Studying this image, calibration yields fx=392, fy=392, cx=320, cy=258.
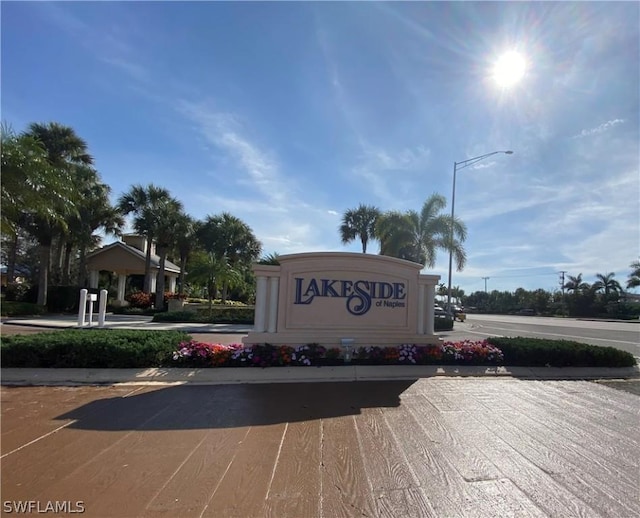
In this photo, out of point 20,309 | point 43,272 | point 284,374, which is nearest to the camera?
point 284,374

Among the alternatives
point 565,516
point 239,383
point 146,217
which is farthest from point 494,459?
point 146,217

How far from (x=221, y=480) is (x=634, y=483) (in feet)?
12.6

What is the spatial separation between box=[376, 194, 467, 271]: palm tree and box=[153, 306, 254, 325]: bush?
32.7 feet

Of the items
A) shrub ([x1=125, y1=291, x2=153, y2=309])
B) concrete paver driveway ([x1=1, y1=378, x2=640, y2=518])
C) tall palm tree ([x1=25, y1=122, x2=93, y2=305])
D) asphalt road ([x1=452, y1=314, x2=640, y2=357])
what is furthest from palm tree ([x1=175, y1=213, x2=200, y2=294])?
concrete paver driveway ([x1=1, y1=378, x2=640, y2=518])

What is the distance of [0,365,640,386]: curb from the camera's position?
7102mm

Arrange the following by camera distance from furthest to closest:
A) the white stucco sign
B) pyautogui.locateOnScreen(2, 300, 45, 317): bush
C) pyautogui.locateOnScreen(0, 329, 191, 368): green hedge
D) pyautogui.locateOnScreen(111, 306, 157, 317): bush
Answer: pyautogui.locateOnScreen(111, 306, 157, 317): bush, pyautogui.locateOnScreen(2, 300, 45, 317): bush, the white stucco sign, pyautogui.locateOnScreen(0, 329, 191, 368): green hedge

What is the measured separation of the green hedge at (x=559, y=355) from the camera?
9.07 meters

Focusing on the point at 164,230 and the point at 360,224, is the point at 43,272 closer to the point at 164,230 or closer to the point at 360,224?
the point at 164,230

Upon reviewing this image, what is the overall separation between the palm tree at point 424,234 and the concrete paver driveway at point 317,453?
18.6 m

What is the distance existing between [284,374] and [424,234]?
1933 cm

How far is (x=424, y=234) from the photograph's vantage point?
25.2 metres

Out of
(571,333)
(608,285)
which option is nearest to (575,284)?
(608,285)

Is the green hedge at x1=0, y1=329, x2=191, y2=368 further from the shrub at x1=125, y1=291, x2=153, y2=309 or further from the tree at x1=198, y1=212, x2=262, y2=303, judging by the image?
the tree at x1=198, y1=212, x2=262, y2=303

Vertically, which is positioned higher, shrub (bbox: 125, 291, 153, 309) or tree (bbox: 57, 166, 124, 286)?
tree (bbox: 57, 166, 124, 286)
